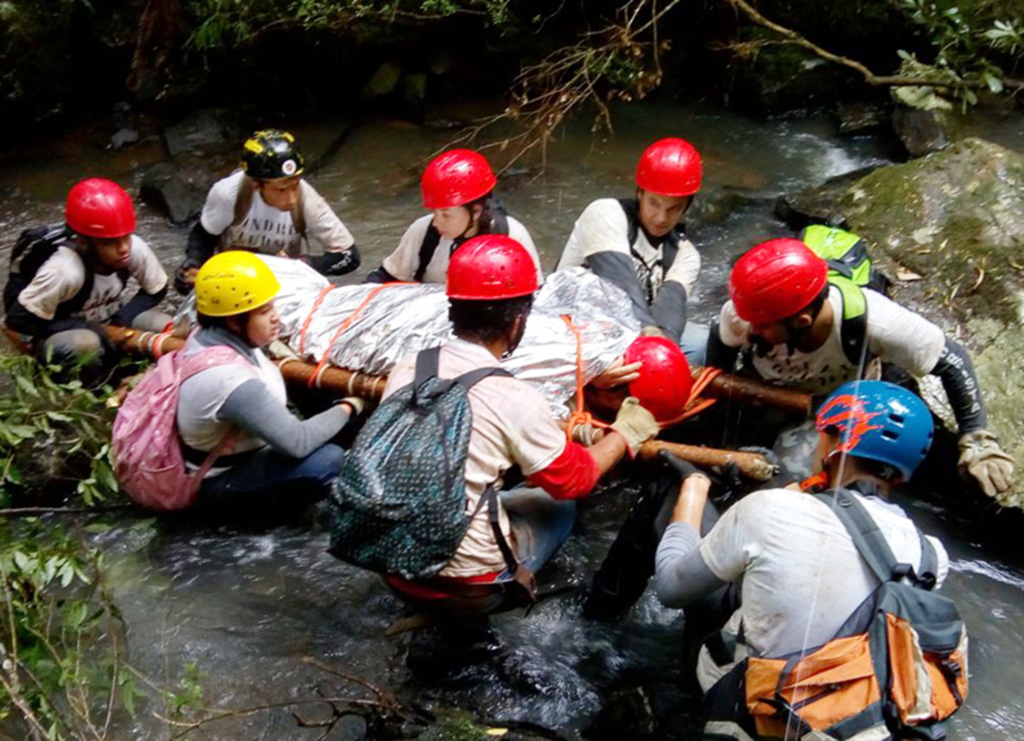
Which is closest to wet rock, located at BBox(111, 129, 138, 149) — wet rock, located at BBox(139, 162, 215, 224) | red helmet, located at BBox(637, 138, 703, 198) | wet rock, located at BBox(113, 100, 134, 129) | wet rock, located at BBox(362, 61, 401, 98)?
wet rock, located at BBox(113, 100, 134, 129)

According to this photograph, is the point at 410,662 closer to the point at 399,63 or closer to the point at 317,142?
the point at 317,142

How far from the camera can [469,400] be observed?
3252 mm

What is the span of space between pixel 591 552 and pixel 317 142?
22.8 ft

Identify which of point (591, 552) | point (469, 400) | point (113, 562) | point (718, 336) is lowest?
point (591, 552)

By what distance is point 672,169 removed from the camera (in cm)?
498

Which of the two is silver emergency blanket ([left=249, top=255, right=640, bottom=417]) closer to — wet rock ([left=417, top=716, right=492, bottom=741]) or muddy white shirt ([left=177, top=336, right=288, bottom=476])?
muddy white shirt ([left=177, top=336, right=288, bottom=476])

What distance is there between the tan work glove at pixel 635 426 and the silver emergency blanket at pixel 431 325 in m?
0.36

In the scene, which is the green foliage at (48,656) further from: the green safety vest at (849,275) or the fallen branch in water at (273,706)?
the green safety vest at (849,275)

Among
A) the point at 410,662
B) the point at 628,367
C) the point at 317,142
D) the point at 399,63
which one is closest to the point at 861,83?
the point at 399,63

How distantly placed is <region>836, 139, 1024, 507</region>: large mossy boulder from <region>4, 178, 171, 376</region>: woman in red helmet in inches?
191

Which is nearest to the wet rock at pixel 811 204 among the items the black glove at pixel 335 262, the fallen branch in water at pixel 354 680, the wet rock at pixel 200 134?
the black glove at pixel 335 262

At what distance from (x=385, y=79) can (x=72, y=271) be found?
6.07m

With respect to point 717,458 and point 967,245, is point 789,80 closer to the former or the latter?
point 967,245

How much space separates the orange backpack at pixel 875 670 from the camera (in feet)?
8.74
